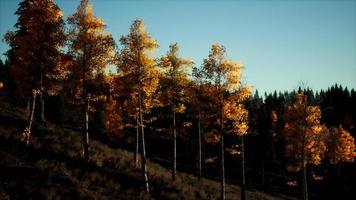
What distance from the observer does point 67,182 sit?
2322 centimetres

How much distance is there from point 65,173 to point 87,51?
9.49m

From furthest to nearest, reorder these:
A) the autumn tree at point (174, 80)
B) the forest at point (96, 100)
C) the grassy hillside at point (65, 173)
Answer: the autumn tree at point (174, 80) → the forest at point (96, 100) → the grassy hillside at point (65, 173)

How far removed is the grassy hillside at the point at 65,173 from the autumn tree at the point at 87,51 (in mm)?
2785

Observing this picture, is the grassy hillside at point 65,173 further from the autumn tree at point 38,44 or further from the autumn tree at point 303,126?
the autumn tree at point 303,126

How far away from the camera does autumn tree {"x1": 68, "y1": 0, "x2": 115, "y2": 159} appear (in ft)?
92.3

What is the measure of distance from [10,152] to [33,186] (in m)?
5.38

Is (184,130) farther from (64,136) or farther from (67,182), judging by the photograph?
(67,182)

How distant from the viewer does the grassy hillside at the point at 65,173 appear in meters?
21.4

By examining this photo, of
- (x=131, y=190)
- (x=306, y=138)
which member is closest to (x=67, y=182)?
(x=131, y=190)

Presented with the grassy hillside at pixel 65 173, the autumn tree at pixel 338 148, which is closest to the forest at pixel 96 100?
the grassy hillside at pixel 65 173

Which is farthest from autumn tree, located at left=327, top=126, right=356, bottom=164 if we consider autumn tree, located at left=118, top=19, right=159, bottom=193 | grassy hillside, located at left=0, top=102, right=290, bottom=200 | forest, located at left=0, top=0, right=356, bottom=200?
autumn tree, located at left=118, top=19, right=159, bottom=193

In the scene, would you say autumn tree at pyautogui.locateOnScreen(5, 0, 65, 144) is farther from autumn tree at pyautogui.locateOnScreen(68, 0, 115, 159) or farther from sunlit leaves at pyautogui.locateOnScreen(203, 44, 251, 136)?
sunlit leaves at pyautogui.locateOnScreen(203, 44, 251, 136)

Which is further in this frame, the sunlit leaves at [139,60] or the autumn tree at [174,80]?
the autumn tree at [174,80]

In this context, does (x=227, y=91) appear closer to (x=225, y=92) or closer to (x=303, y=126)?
(x=225, y=92)
